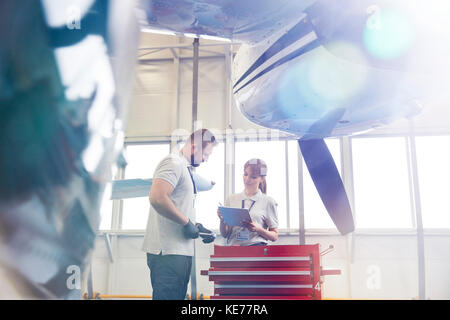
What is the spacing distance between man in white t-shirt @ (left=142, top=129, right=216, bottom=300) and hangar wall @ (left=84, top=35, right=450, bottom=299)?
2.21 metres

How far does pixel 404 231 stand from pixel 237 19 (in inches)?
127

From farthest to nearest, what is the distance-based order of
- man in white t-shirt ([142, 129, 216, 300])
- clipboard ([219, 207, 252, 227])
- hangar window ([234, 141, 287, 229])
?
hangar window ([234, 141, 287, 229]), clipboard ([219, 207, 252, 227]), man in white t-shirt ([142, 129, 216, 300])

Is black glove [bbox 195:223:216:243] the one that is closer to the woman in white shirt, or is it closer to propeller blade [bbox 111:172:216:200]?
the woman in white shirt

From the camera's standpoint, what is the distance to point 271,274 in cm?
90

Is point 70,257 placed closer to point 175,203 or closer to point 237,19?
point 237,19

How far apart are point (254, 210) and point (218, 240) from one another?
2.23 meters

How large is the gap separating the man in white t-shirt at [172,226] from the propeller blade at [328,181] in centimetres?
33

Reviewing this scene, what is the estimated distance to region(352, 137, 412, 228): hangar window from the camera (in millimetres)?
3264

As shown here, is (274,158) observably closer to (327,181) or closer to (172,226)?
(327,181)

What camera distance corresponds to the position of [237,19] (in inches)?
28.4

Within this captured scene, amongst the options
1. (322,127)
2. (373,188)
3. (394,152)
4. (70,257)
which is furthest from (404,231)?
(70,257)

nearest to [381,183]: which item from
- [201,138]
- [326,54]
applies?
[201,138]

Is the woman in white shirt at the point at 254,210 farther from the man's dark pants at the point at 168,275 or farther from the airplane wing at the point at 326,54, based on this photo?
the airplane wing at the point at 326,54

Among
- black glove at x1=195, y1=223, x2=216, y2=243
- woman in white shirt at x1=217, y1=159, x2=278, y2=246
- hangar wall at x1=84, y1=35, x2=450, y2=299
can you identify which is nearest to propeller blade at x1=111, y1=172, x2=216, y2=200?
woman in white shirt at x1=217, y1=159, x2=278, y2=246
